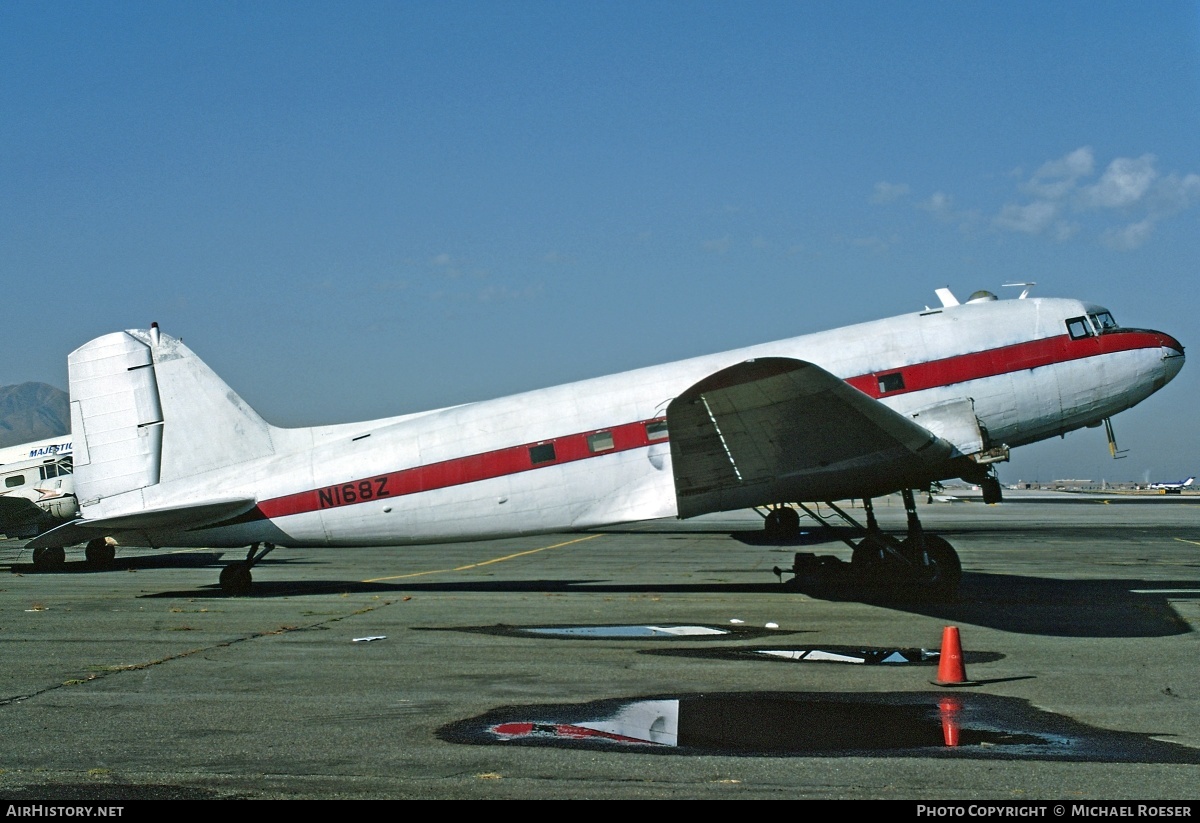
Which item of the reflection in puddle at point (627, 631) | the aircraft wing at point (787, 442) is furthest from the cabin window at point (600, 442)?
the reflection in puddle at point (627, 631)

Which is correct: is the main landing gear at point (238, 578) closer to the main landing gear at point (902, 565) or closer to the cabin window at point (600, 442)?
the cabin window at point (600, 442)

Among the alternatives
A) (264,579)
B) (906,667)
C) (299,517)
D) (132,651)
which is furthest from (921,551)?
(264,579)

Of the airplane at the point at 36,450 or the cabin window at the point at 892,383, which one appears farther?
the airplane at the point at 36,450

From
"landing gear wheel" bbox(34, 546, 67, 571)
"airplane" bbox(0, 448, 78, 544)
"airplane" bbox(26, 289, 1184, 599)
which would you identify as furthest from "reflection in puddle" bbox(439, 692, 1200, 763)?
"airplane" bbox(0, 448, 78, 544)

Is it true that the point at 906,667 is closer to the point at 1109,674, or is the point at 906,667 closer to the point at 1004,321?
the point at 1109,674

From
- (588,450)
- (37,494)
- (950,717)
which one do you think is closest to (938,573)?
(588,450)

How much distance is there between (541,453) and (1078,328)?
31.8 ft

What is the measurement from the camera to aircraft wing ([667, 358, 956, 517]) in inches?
568

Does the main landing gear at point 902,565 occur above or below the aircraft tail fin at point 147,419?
below

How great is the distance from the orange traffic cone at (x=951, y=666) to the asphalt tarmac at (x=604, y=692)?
0.16 feet

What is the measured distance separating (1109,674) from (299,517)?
1339 centimetres

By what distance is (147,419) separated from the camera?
1955 cm

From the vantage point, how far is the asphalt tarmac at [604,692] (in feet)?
23.3

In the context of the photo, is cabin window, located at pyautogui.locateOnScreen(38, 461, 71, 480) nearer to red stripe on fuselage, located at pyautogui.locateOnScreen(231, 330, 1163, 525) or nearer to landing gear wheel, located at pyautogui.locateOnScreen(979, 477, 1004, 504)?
red stripe on fuselage, located at pyautogui.locateOnScreen(231, 330, 1163, 525)
